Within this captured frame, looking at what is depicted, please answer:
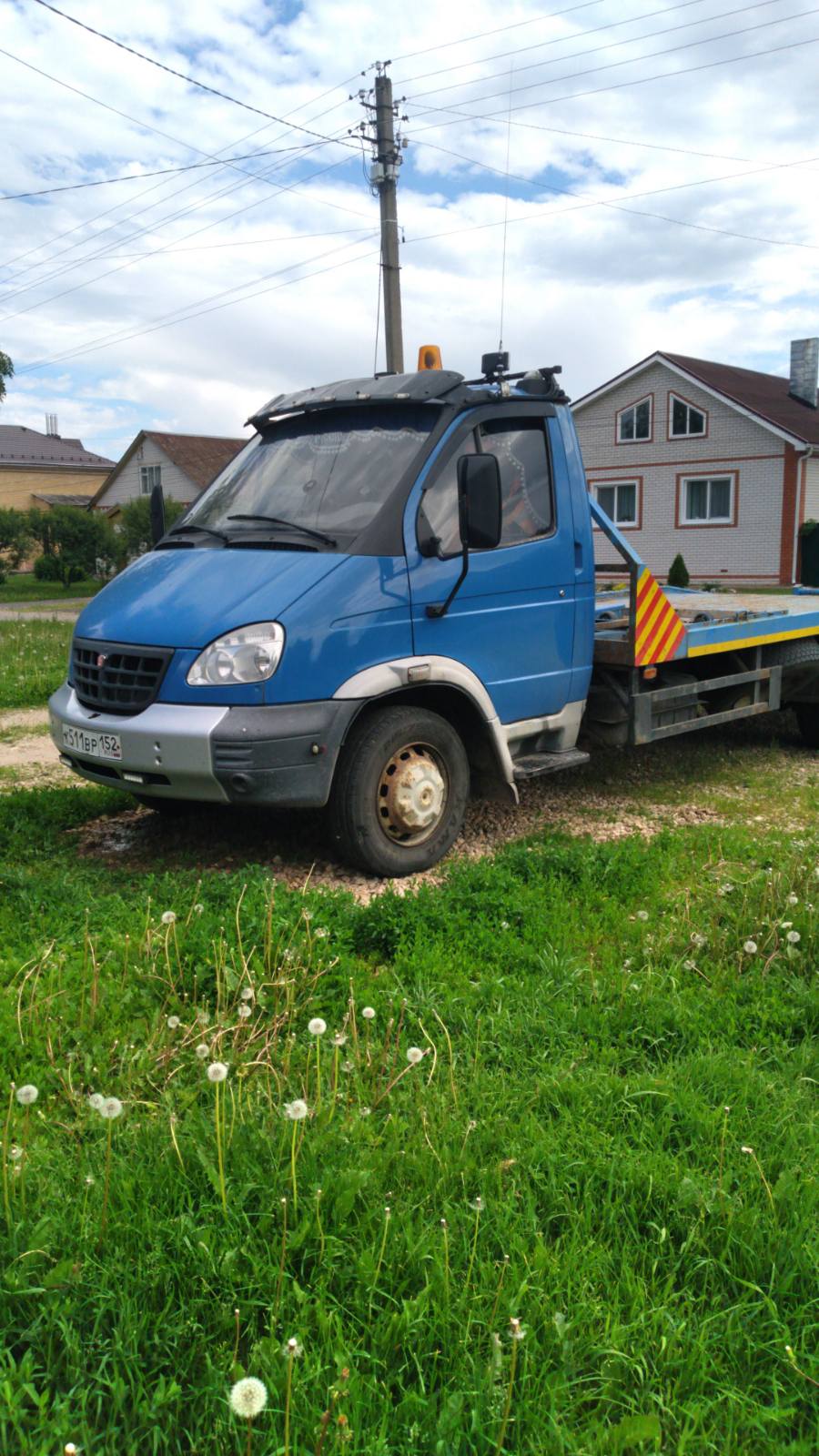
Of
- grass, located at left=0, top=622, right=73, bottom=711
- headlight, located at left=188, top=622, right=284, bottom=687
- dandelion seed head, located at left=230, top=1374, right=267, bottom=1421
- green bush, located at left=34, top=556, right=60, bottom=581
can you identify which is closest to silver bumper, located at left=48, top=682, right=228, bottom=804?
headlight, located at left=188, top=622, right=284, bottom=687

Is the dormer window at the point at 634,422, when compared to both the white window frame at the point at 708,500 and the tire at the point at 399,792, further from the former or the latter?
the tire at the point at 399,792

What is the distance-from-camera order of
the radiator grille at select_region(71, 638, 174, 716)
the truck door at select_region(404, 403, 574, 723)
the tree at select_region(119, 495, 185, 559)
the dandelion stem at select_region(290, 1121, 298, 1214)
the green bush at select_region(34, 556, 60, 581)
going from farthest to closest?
1. the green bush at select_region(34, 556, 60, 581)
2. the tree at select_region(119, 495, 185, 559)
3. the truck door at select_region(404, 403, 574, 723)
4. the radiator grille at select_region(71, 638, 174, 716)
5. the dandelion stem at select_region(290, 1121, 298, 1214)

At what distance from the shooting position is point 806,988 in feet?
12.1

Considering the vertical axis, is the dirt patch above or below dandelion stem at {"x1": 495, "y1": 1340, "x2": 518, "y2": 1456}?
below

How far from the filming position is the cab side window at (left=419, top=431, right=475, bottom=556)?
534 cm

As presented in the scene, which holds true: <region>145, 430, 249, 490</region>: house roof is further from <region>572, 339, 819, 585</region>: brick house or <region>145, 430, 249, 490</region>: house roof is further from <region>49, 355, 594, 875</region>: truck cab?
<region>49, 355, 594, 875</region>: truck cab

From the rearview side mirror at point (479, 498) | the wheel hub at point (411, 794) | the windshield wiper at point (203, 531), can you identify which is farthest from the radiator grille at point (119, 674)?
the rearview side mirror at point (479, 498)

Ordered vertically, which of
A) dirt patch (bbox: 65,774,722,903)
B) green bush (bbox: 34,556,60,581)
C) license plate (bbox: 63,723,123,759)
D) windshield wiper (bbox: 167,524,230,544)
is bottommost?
dirt patch (bbox: 65,774,722,903)

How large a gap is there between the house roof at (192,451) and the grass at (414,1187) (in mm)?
47077

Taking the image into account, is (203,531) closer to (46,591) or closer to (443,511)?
(443,511)

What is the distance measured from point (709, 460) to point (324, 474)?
3059cm

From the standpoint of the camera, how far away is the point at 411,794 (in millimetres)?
5277

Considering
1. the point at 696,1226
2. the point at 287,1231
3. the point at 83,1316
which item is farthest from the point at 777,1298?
the point at 83,1316

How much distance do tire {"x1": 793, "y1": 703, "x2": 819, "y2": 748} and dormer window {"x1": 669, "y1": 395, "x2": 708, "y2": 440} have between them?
27245 millimetres
